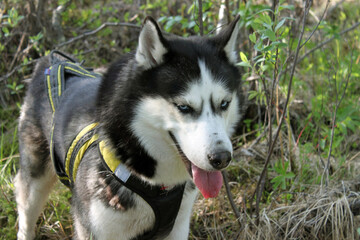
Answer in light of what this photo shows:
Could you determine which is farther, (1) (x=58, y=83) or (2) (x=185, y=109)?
(1) (x=58, y=83)

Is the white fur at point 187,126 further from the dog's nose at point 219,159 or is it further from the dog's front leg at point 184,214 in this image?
the dog's front leg at point 184,214

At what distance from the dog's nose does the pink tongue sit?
0.63 feet

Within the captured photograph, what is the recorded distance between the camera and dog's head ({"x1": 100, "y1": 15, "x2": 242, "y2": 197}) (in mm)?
1905

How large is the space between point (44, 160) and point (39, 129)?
214mm

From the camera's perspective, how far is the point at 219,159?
1.85 m

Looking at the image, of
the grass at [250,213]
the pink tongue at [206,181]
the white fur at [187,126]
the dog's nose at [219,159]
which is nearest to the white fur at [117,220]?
the white fur at [187,126]

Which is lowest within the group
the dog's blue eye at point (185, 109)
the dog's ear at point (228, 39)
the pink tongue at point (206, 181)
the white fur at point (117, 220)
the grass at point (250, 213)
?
the grass at point (250, 213)

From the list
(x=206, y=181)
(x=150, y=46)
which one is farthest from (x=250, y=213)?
(x=150, y=46)

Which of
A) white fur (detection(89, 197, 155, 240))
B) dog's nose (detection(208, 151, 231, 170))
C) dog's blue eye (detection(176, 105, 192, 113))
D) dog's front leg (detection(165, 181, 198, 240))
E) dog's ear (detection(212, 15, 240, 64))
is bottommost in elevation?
dog's front leg (detection(165, 181, 198, 240))

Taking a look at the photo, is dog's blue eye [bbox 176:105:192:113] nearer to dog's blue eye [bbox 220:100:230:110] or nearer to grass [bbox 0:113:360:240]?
dog's blue eye [bbox 220:100:230:110]

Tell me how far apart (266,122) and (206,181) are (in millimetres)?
2133

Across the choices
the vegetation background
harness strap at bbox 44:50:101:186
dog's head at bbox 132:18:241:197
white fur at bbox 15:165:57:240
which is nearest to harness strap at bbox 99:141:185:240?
dog's head at bbox 132:18:241:197

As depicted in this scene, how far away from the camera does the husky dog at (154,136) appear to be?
6.45 feet

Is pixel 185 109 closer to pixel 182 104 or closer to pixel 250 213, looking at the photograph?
pixel 182 104
